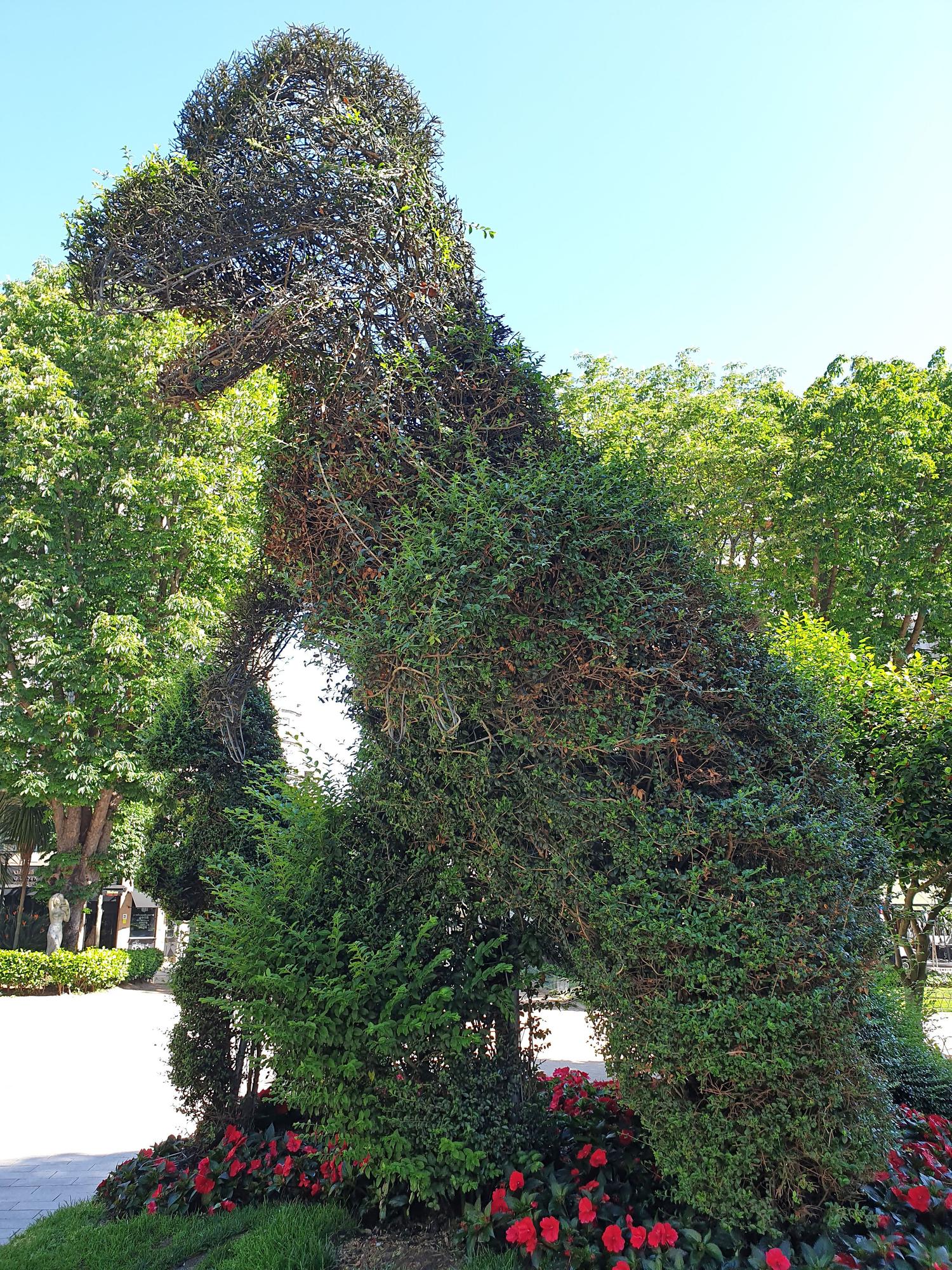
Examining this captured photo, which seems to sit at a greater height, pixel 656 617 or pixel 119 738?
pixel 119 738

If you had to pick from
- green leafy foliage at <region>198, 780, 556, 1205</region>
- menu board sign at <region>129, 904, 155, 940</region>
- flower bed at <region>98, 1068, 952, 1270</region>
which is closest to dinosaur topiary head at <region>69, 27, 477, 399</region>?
green leafy foliage at <region>198, 780, 556, 1205</region>

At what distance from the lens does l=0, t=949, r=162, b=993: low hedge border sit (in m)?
16.6

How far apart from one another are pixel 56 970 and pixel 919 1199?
17.9m

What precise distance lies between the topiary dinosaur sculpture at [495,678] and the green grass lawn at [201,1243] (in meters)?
0.55

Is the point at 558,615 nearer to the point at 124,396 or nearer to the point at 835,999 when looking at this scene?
the point at 835,999

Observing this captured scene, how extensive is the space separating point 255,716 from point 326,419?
7.85 feet

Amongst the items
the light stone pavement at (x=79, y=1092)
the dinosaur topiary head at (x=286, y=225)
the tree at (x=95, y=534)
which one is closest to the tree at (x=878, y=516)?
the light stone pavement at (x=79, y=1092)

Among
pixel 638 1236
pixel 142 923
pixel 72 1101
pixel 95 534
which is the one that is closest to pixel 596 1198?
pixel 638 1236

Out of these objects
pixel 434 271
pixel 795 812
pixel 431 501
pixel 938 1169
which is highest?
pixel 434 271

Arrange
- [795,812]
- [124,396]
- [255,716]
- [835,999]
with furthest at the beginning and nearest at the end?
1. [124,396]
2. [255,716]
3. [795,812]
4. [835,999]

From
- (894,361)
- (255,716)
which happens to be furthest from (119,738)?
(894,361)

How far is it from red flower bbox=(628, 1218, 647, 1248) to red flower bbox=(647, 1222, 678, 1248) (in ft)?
0.07

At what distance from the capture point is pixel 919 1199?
3484mm

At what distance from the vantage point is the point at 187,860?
18.1 ft
